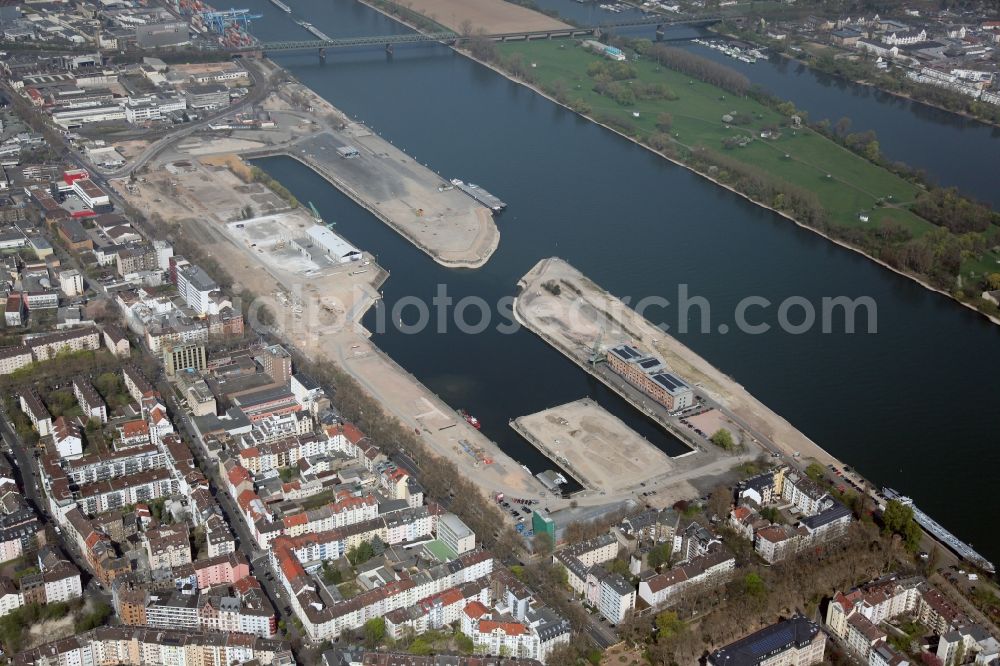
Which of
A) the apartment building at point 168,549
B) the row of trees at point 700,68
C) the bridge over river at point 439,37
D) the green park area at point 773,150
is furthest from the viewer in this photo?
the bridge over river at point 439,37

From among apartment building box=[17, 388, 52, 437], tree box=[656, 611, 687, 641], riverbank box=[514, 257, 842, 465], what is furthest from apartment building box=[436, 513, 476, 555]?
apartment building box=[17, 388, 52, 437]

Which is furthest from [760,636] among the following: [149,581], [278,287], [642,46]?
[642,46]

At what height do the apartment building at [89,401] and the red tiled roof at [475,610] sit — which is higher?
the red tiled roof at [475,610]

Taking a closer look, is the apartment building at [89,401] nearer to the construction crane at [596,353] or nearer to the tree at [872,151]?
the construction crane at [596,353]

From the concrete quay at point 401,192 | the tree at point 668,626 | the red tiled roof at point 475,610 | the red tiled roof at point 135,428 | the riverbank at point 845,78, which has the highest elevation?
the riverbank at point 845,78

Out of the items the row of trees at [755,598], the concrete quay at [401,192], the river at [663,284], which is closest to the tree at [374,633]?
the row of trees at [755,598]

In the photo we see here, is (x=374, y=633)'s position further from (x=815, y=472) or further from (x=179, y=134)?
(x=179, y=134)

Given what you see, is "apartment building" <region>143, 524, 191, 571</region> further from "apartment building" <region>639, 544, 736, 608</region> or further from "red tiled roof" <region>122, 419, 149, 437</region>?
"apartment building" <region>639, 544, 736, 608</region>

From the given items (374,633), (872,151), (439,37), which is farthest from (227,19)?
(374,633)
